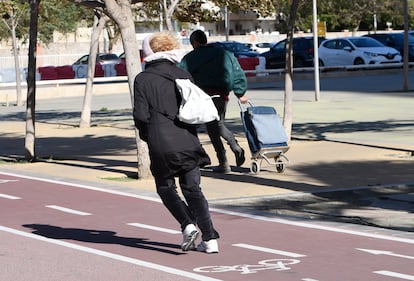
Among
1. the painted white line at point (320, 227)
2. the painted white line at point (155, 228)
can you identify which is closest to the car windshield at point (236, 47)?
the painted white line at point (320, 227)

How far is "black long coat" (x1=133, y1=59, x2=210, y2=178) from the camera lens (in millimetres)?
8609

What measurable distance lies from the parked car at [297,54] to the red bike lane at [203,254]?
36200 mm

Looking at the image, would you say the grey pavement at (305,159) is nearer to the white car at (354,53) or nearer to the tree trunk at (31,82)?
the tree trunk at (31,82)

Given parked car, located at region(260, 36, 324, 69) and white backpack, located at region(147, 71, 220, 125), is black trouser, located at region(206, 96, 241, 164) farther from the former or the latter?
parked car, located at region(260, 36, 324, 69)

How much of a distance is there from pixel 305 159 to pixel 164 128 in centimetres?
756

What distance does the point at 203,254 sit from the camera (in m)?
8.84

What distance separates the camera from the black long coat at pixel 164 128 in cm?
861

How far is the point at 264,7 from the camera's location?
26.4 metres

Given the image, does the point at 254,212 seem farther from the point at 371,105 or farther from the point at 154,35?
the point at 371,105

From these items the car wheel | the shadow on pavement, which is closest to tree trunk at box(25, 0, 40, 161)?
the shadow on pavement

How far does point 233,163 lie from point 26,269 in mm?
7780

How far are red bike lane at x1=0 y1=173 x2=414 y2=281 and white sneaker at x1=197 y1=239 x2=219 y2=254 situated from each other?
1.9 inches

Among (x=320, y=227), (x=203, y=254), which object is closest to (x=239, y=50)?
(x=320, y=227)

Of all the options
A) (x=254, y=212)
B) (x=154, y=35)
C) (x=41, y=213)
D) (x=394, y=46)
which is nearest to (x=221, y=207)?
(x=254, y=212)
